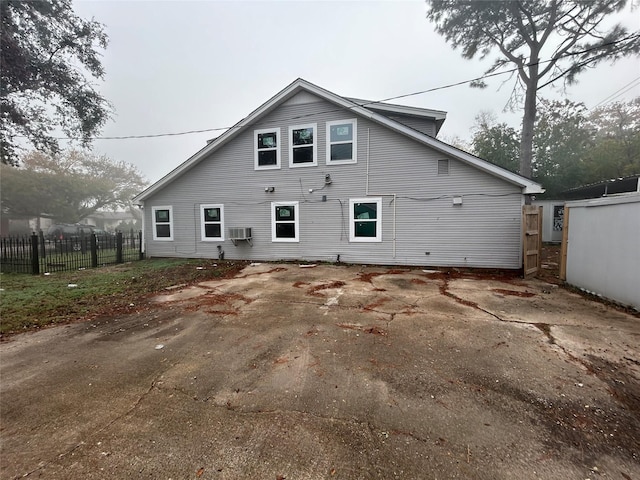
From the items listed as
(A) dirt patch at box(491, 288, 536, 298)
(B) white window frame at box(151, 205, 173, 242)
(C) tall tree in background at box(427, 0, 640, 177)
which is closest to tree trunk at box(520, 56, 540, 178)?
(C) tall tree in background at box(427, 0, 640, 177)

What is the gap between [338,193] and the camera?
9.74m

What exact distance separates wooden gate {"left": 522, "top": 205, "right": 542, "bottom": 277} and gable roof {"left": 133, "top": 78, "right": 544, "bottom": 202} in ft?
3.27

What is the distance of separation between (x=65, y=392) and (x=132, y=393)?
675 mm

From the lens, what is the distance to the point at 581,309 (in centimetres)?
468

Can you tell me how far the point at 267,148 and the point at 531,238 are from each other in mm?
8958

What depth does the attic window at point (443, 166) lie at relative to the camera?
8.78 metres

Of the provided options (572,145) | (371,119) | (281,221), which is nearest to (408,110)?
(371,119)

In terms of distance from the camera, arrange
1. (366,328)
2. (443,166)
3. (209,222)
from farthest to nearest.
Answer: (209,222) < (443,166) < (366,328)

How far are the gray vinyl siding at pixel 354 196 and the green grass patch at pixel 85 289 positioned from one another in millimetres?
2062

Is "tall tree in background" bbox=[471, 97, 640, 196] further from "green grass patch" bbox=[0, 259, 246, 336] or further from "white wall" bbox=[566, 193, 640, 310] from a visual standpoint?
"green grass patch" bbox=[0, 259, 246, 336]

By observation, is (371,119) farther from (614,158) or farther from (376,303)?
(614,158)

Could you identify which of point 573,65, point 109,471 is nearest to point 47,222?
point 109,471

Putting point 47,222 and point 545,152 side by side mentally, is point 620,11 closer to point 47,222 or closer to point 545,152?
point 545,152

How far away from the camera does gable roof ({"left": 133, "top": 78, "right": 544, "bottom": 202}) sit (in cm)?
808
